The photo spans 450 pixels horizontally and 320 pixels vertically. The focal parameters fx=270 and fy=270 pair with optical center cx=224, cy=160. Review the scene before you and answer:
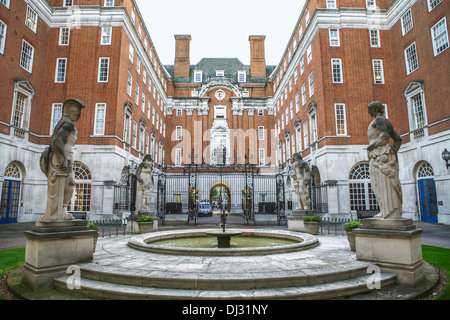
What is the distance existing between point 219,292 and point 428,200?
64.1 feet

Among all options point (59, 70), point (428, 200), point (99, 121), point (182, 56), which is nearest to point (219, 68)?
point (182, 56)

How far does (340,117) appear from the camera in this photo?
21.8 meters

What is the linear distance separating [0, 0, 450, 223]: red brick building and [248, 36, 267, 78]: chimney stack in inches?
611

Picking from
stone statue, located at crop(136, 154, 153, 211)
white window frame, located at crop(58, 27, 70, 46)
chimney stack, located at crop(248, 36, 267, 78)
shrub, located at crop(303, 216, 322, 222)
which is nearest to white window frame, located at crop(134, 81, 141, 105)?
white window frame, located at crop(58, 27, 70, 46)

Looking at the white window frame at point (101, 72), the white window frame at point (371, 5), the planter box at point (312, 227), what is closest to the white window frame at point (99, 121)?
the white window frame at point (101, 72)

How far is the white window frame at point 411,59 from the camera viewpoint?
19984 mm

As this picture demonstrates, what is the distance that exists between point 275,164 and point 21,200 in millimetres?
29443

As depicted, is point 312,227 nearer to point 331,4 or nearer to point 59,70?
point 331,4

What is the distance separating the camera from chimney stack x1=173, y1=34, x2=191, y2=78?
43.2 meters

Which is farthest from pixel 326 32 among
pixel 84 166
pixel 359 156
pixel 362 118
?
pixel 84 166

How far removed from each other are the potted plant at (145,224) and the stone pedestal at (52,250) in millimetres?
6160

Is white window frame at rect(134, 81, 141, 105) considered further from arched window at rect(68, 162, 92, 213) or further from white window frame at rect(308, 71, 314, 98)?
white window frame at rect(308, 71, 314, 98)

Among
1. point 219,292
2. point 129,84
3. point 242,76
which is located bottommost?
point 219,292
